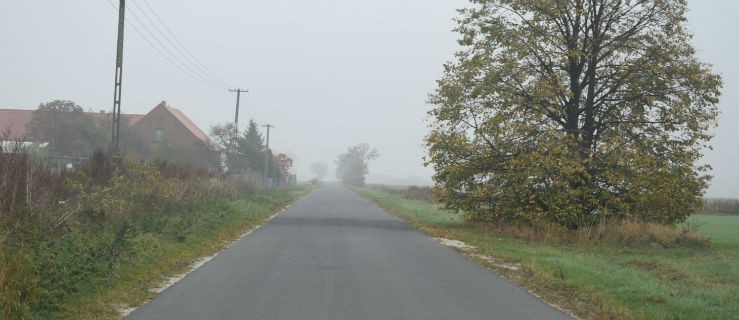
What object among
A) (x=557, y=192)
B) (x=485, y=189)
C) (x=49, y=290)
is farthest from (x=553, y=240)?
(x=49, y=290)

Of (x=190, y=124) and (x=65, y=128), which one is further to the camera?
(x=190, y=124)

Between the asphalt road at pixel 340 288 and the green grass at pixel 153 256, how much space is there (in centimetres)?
45

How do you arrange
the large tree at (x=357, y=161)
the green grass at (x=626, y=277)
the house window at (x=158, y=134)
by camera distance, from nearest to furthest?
1. the green grass at (x=626, y=277)
2. the house window at (x=158, y=134)
3. the large tree at (x=357, y=161)

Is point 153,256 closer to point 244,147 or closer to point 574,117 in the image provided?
point 574,117

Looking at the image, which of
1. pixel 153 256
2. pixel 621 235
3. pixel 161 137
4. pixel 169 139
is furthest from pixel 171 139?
pixel 153 256

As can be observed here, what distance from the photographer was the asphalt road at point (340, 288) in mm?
7887

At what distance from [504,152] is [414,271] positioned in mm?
12073

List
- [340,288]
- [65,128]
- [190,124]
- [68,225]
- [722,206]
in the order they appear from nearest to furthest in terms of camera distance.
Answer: [340,288]
[68,225]
[722,206]
[65,128]
[190,124]

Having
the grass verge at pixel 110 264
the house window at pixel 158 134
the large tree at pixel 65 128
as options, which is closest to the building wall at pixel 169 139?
the house window at pixel 158 134

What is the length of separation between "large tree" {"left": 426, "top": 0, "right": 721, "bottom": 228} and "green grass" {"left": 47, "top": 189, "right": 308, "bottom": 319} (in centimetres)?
847

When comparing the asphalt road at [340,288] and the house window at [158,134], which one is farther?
the house window at [158,134]

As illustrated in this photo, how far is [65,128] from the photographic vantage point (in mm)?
54500

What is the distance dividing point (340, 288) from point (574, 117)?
16.1 meters

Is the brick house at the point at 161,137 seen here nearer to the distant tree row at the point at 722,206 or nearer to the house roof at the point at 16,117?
the house roof at the point at 16,117
